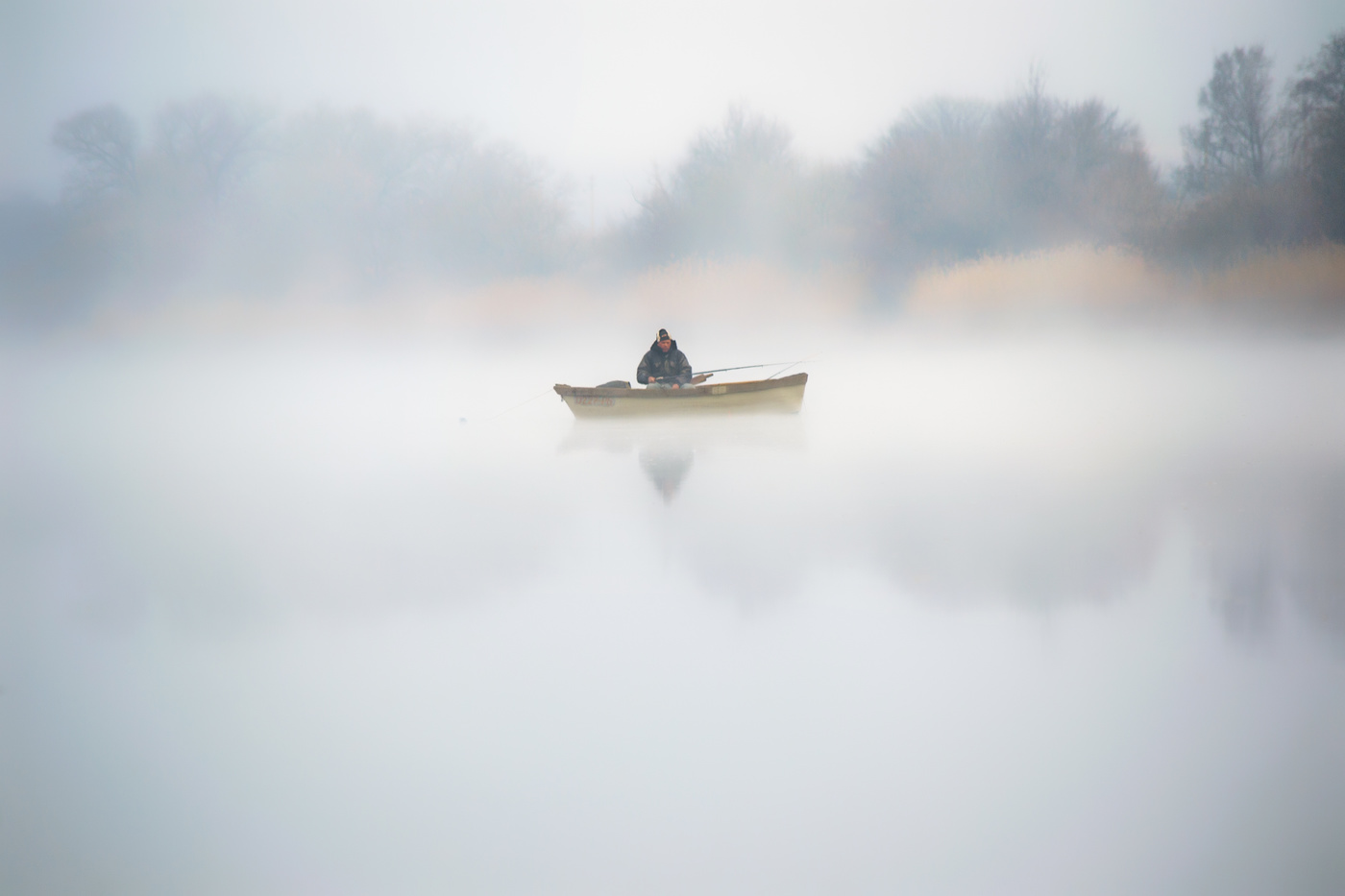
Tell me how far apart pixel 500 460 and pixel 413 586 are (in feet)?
9.58

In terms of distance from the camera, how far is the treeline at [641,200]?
12031mm

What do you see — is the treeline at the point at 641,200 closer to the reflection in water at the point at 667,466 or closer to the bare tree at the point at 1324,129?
the bare tree at the point at 1324,129

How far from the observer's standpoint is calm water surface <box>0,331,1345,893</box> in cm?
236

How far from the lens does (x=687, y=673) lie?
3.16 m

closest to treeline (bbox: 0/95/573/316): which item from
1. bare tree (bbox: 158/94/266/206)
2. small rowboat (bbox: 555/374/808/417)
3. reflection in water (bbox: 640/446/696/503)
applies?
bare tree (bbox: 158/94/266/206)

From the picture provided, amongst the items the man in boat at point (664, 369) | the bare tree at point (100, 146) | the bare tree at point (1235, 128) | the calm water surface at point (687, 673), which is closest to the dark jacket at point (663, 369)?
the man in boat at point (664, 369)

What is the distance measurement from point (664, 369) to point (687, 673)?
489cm

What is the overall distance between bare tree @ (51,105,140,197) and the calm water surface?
6807 mm

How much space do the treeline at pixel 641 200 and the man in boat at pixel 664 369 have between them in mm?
5761

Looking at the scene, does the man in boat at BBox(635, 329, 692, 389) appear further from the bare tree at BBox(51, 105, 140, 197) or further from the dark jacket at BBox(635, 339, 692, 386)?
the bare tree at BBox(51, 105, 140, 197)

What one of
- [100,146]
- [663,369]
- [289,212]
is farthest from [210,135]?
[663,369]

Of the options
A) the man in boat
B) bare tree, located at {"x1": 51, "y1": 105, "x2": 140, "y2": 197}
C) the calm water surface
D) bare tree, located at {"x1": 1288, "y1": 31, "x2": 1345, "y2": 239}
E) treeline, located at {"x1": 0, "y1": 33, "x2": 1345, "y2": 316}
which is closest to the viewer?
the calm water surface

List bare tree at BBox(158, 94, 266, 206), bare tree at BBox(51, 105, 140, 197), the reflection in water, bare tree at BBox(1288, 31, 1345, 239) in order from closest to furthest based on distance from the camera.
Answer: the reflection in water, bare tree at BBox(1288, 31, 1345, 239), bare tree at BBox(51, 105, 140, 197), bare tree at BBox(158, 94, 266, 206)

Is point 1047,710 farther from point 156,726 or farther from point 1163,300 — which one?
point 1163,300
